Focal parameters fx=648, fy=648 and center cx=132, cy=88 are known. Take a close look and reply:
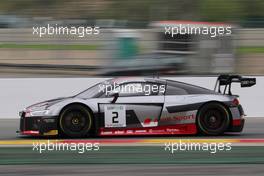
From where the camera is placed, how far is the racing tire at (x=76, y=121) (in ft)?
35.3

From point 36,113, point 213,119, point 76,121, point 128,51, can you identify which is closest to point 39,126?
point 36,113

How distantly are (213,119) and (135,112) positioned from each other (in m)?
1.34

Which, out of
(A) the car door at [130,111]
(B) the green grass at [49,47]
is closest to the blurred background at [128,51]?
(B) the green grass at [49,47]

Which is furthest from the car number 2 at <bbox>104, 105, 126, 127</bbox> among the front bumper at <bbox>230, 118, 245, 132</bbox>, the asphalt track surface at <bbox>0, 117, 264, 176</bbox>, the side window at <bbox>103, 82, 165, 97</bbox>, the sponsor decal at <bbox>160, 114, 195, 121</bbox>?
the asphalt track surface at <bbox>0, 117, 264, 176</bbox>

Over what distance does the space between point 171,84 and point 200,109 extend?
68 cm

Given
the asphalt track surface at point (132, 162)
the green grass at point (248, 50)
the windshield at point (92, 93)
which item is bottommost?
the asphalt track surface at point (132, 162)

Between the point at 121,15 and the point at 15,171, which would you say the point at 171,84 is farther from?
the point at 121,15

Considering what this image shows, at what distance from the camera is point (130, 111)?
10.9 m

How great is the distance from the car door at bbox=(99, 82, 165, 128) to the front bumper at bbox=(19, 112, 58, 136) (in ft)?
2.68

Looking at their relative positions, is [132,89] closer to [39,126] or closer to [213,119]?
[213,119]

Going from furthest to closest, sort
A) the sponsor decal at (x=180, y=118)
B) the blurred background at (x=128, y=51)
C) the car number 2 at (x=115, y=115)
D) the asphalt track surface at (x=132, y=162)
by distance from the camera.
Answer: the blurred background at (x=128, y=51), the sponsor decal at (x=180, y=118), the car number 2 at (x=115, y=115), the asphalt track surface at (x=132, y=162)

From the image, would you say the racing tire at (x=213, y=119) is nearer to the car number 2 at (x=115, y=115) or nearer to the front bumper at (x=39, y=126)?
the car number 2 at (x=115, y=115)

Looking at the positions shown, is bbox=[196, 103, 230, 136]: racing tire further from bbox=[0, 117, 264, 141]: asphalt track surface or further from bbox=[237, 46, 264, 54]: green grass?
bbox=[237, 46, 264, 54]: green grass

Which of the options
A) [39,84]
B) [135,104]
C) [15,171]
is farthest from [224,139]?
[39,84]
